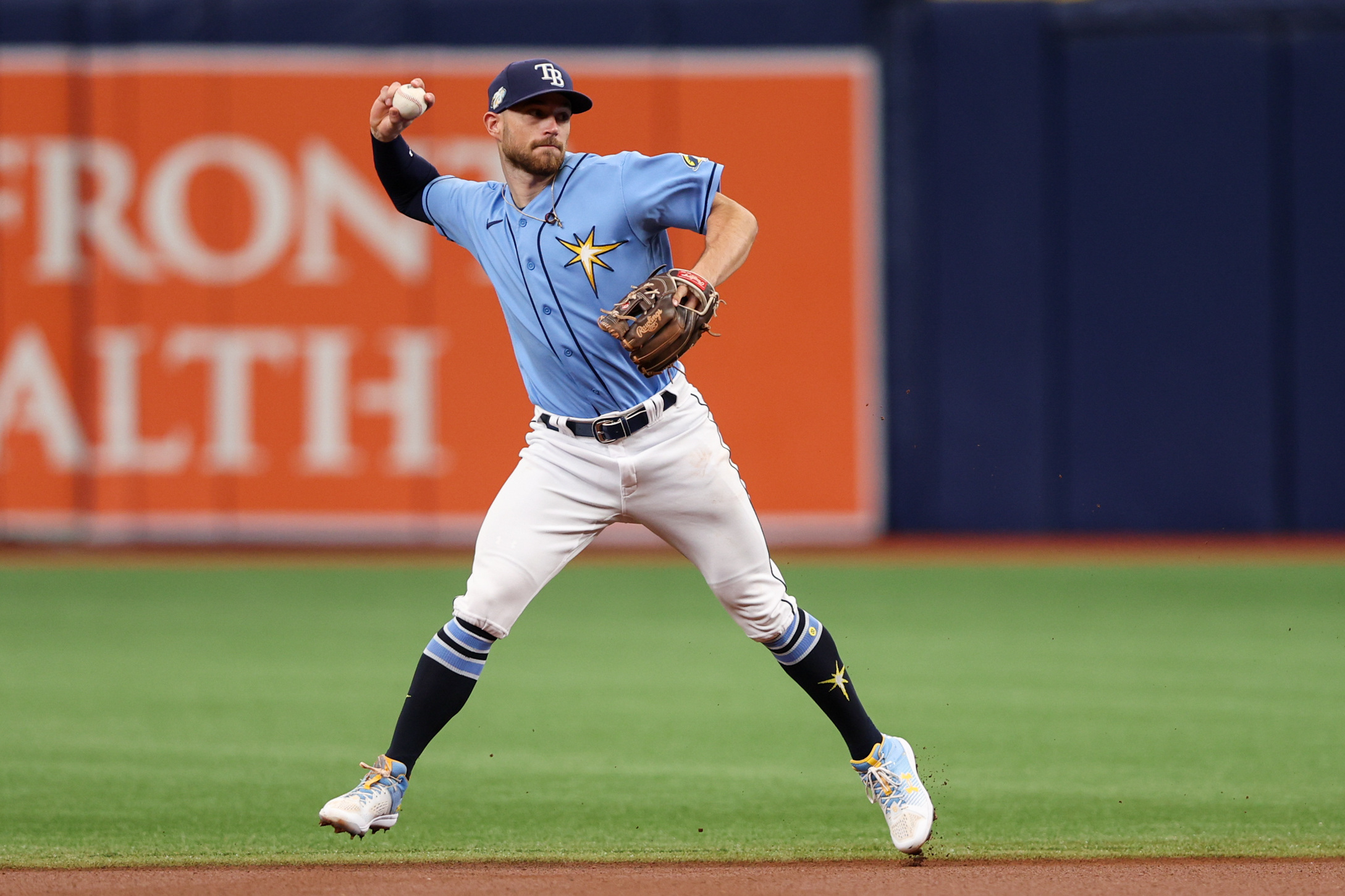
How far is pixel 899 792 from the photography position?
4.18 meters

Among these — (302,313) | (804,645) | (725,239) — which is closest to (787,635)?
(804,645)

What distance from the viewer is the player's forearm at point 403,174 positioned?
4383 mm

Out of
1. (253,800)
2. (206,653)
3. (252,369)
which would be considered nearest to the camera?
(253,800)

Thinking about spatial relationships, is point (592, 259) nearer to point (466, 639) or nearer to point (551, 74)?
point (551, 74)

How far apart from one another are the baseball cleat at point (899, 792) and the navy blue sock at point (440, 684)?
104 centimetres

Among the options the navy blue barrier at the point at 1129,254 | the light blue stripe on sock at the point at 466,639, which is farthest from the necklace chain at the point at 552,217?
the navy blue barrier at the point at 1129,254

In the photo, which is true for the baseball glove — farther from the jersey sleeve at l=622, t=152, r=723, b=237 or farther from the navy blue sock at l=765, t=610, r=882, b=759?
the navy blue sock at l=765, t=610, r=882, b=759

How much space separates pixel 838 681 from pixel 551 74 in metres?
1.73

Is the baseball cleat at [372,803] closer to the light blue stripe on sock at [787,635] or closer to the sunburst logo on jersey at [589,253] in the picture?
the light blue stripe on sock at [787,635]

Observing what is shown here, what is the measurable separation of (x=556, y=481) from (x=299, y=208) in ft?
27.8

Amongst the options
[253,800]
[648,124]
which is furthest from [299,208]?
[253,800]

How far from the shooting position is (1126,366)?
41.2ft

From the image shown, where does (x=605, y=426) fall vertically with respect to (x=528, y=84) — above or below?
below

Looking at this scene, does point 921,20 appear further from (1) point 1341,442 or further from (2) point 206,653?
(2) point 206,653
